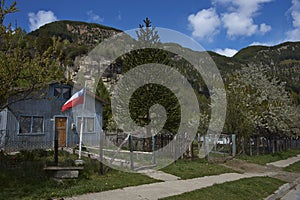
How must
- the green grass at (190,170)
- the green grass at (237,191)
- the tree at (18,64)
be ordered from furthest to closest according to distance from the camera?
1. the green grass at (190,170)
2. the green grass at (237,191)
3. the tree at (18,64)

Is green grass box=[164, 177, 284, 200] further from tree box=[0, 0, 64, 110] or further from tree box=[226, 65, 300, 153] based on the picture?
tree box=[226, 65, 300, 153]

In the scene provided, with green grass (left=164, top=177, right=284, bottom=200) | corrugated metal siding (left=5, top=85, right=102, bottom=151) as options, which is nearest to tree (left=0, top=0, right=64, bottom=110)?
green grass (left=164, top=177, right=284, bottom=200)

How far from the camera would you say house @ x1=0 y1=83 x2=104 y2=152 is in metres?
19.0

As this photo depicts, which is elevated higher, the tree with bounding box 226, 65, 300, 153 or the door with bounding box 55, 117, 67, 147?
the tree with bounding box 226, 65, 300, 153

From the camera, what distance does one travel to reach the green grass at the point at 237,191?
8.32 meters

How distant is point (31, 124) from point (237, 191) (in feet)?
51.5

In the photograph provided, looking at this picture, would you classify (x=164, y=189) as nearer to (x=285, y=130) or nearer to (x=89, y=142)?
(x=89, y=142)

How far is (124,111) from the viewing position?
21.7m

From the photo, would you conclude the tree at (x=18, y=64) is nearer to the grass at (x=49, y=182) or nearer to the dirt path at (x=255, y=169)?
the grass at (x=49, y=182)

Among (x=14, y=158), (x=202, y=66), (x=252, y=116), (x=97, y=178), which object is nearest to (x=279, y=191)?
(x=97, y=178)

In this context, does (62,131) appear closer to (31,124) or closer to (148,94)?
(31,124)

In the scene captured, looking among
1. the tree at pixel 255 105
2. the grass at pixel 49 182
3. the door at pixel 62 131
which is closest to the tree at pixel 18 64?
the grass at pixel 49 182

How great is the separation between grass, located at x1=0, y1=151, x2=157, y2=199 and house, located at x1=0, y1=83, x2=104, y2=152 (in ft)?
26.0

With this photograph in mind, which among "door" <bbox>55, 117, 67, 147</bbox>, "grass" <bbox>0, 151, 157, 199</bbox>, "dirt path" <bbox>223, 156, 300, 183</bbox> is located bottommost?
"dirt path" <bbox>223, 156, 300, 183</bbox>
